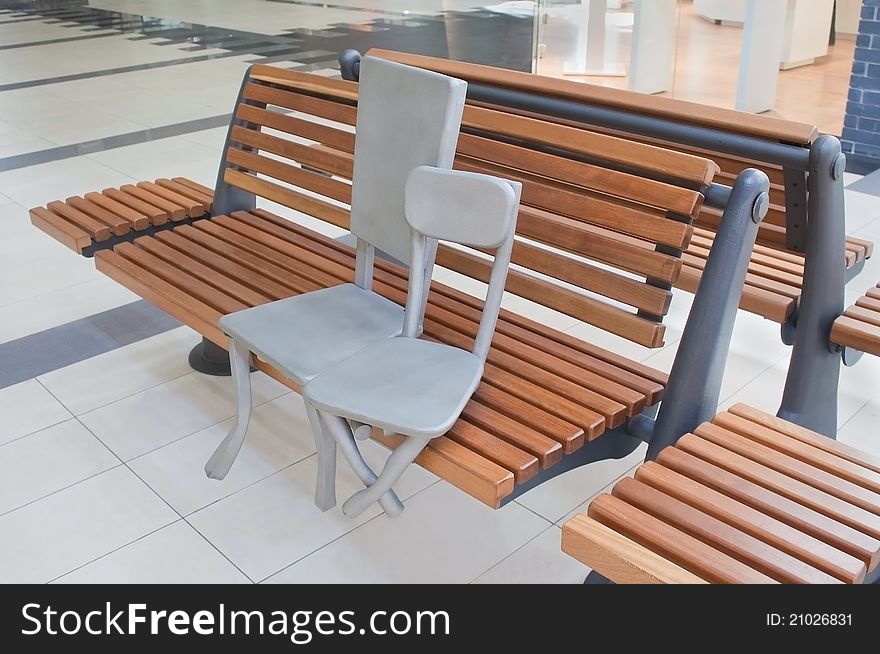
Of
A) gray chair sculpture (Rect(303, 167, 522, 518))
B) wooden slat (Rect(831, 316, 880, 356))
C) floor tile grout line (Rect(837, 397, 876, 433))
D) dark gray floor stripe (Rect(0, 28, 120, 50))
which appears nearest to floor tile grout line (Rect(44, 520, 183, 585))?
gray chair sculpture (Rect(303, 167, 522, 518))

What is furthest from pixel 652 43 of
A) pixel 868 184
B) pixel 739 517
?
pixel 739 517

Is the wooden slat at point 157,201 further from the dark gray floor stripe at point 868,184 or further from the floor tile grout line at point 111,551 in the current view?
the dark gray floor stripe at point 868,184

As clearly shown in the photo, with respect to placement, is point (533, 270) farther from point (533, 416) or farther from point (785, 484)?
point (785, 484)

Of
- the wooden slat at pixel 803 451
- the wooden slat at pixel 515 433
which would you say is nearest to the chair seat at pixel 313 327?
the wooden slat at pixel 515 433

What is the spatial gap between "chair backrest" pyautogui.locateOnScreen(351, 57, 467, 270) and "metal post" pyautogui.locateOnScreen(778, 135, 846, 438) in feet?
2.69

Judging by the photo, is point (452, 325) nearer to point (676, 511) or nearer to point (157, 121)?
point (676, 511)

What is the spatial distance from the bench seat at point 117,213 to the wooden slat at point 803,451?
6.68ft

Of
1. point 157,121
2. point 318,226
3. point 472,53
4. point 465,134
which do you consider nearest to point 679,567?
point 465,134

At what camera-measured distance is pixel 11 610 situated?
6.64ft

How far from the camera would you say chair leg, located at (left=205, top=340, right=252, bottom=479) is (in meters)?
2.21

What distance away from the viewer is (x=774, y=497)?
163 centimetres

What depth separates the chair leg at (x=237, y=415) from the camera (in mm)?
2211

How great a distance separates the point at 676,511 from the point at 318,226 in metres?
3.19

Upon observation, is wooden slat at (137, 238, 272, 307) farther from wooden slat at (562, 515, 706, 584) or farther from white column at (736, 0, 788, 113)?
white column at (736, 0, 788, 113)
